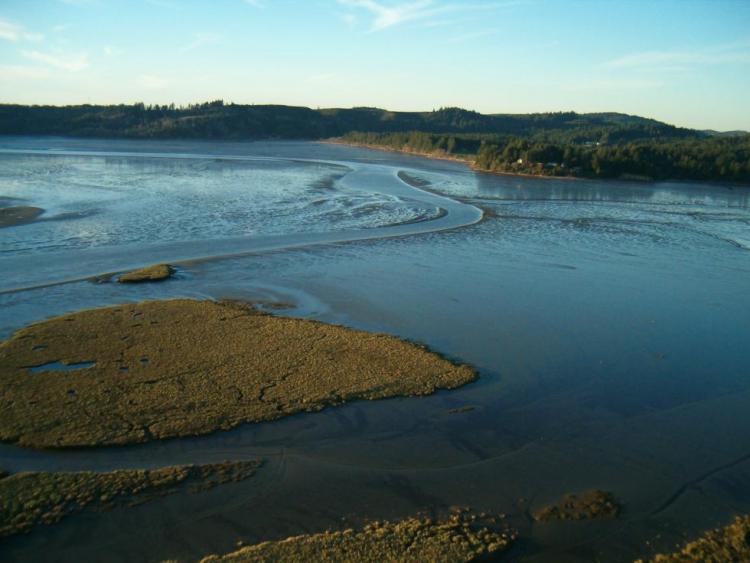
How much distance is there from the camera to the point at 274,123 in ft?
493

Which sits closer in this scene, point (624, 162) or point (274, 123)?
point (624, 162)

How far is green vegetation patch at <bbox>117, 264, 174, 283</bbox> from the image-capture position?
72.8 ft

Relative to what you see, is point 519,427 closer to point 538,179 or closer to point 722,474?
point 722,474

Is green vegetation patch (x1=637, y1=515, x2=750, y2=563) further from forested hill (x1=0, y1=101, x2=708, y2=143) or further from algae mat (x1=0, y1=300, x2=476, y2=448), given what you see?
forested hill (x1=0, y1=101, x2=708, y2=143)

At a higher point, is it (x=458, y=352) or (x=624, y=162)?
(x=624, y=162)

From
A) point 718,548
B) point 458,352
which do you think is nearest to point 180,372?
point 458,352

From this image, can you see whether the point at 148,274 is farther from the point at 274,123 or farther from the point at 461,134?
the point at 274,123

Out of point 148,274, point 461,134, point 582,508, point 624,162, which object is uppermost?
point 461,134

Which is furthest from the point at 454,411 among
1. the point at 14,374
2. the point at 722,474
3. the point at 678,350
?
the point at 14,374

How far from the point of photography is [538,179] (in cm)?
6969

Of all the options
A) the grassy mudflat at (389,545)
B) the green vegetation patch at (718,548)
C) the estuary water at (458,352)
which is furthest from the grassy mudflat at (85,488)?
the green vegetation patch at (718,548)

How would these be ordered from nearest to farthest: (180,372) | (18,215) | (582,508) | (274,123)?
(582,508) → (180,372) → (18,215) → (274,123)

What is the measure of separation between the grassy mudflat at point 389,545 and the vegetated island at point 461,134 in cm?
6760

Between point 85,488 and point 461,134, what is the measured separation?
140581 millimetres
